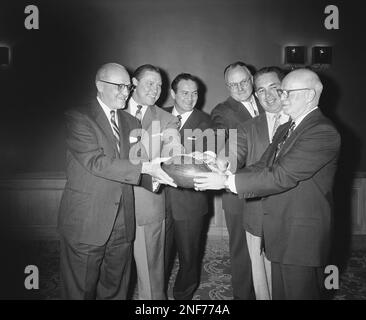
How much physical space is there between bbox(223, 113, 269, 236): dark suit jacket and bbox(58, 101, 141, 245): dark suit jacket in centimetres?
97

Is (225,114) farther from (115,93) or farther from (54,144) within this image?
(54,144)

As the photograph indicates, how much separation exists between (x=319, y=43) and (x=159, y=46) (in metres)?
2.50

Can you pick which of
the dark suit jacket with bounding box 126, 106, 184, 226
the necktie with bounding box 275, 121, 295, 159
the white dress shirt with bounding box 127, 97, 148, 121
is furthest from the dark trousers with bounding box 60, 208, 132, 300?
the necktie with bounding box 275, 121, 295, 159

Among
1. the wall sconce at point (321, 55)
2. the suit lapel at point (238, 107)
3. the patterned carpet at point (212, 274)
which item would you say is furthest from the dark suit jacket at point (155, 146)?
the wall sconce at point (321, 55)

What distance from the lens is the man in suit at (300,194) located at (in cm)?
218

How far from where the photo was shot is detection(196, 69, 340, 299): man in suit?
7.14 ft

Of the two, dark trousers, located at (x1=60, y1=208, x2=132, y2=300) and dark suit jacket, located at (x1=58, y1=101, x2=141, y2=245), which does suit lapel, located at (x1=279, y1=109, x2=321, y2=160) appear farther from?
dark trousers, located at (x1=60, y1=208, x2=132, y2=300)

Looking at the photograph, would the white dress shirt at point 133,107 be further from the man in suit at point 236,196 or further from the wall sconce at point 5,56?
the wall sconce at point 5,56

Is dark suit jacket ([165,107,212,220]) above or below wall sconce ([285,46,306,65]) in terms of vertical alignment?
below

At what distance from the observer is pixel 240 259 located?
315 cm

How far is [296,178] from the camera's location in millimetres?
2230

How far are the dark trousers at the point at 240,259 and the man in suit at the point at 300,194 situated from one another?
733 mm

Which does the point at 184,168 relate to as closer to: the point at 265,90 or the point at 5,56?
the point at 265,90
